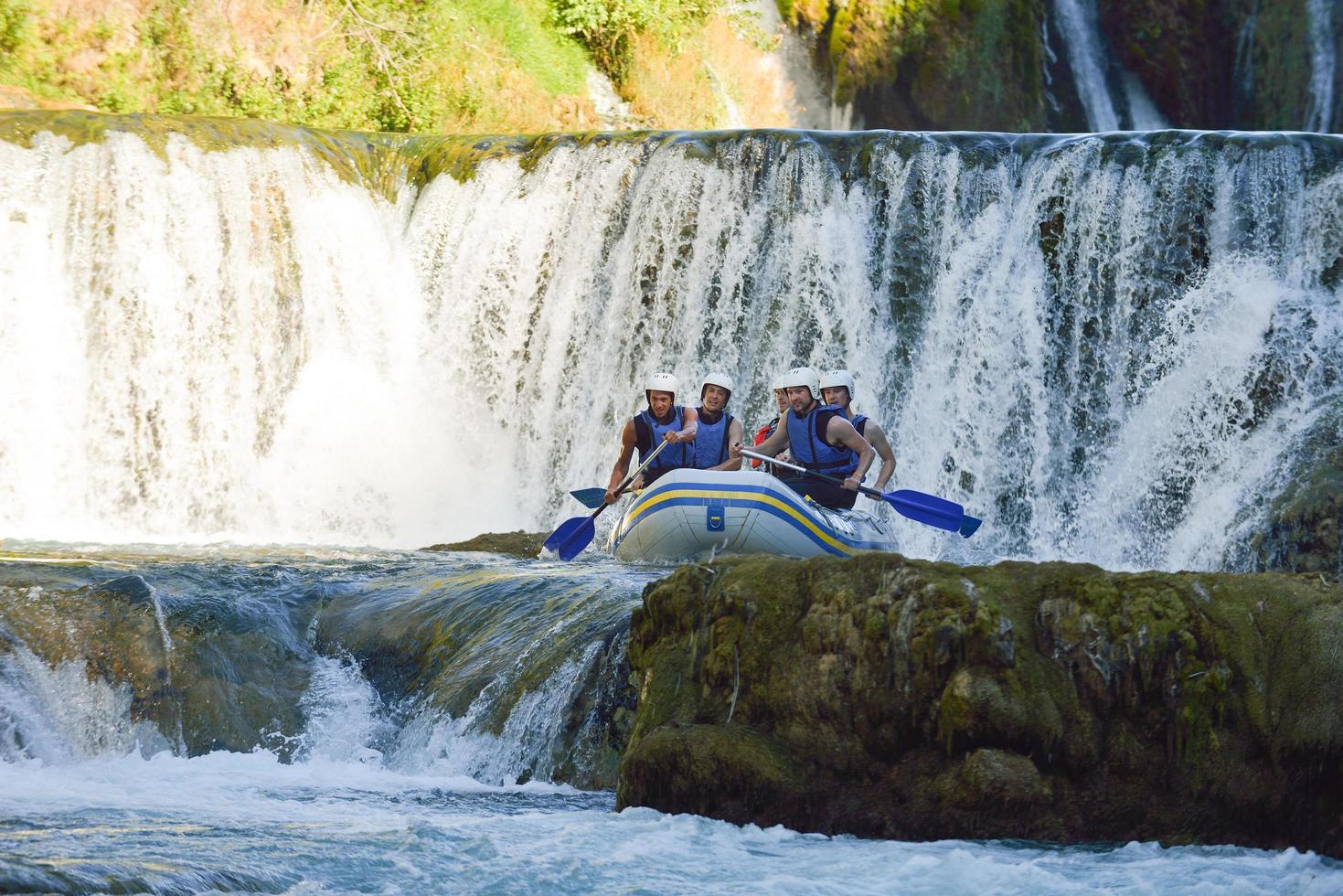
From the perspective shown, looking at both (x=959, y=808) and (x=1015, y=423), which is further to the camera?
(x=1015, y=423)

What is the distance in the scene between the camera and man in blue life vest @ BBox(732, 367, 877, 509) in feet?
33.3

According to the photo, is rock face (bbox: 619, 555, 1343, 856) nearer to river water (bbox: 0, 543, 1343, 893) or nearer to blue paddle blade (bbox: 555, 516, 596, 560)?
river water (bbox: 0, 543, 1343, 893)

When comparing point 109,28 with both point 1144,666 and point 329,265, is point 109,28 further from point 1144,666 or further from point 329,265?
point 1144,666

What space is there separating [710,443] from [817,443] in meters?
0.67

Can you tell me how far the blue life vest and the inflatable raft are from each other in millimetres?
1036

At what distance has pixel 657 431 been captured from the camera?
10445mm

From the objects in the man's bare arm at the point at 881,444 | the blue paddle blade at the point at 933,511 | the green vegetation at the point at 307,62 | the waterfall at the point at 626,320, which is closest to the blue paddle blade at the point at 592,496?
the man's bare arm at the point at 881,444

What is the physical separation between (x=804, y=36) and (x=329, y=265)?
8.93 meters

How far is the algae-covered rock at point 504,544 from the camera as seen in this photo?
12.0 m

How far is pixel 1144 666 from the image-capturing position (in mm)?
5246

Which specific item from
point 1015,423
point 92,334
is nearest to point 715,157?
point 1015,423

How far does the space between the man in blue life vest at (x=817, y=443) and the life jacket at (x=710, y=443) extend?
16cm

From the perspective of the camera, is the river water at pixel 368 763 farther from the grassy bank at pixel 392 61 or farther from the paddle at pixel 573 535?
the grassy bank at pixel 392 61

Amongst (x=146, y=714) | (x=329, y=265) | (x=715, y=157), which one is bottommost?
(x=146, y=714)
